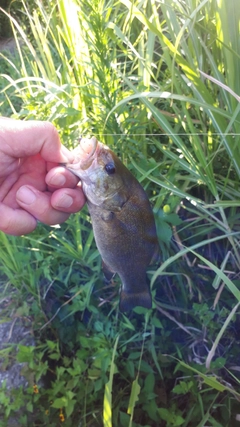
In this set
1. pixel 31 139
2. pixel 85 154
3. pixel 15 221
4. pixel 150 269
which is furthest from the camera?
pixel 150 269

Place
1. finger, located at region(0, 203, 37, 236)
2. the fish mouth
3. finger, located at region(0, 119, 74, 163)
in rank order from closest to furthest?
Result: the fish mouth, finger, located at region(0, 119, 74, 163), finger, located at region(0, 203, 37, 236)

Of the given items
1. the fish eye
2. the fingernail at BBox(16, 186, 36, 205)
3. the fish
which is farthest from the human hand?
the fish eye

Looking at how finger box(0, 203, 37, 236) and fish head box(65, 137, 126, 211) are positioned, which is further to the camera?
finger box(0, 203, 37, 236)

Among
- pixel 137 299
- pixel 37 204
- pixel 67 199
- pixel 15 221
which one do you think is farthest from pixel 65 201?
pixel 137 299

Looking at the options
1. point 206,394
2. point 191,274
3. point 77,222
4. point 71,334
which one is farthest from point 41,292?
point 206,394

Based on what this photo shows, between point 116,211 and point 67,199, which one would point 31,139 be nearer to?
point 67,199

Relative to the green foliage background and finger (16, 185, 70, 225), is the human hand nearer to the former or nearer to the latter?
finger (16, 185, 70, 225)

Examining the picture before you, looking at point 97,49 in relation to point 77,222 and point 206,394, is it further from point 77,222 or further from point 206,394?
point 206,394
